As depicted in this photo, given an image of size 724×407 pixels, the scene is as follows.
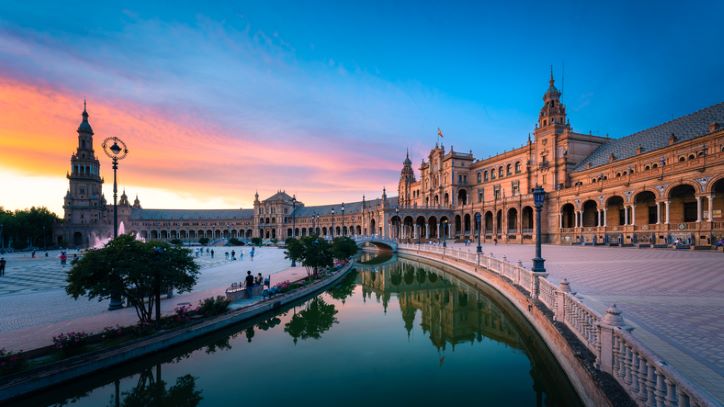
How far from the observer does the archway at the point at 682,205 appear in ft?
104

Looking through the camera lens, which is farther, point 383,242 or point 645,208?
point 383,242

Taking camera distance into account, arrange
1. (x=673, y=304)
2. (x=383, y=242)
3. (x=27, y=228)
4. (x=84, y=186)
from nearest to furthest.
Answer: (x=673, y=304), (x=383, y=242), (x=27, y=228), (x=84, y=186)

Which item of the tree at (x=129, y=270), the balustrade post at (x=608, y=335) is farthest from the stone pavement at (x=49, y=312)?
the balustrade post at (x=608, y=335)

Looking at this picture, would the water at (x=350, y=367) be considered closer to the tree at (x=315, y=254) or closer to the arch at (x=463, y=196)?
the tree at (x=315, y=254)

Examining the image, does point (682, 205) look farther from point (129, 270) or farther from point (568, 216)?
point (129, 270)

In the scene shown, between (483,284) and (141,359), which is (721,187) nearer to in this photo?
(483,284)

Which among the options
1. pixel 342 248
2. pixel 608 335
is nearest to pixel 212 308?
pixel 608 335

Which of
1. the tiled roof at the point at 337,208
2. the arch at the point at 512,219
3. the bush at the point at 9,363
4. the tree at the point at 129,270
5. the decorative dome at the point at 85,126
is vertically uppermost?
the decorative dome at the point at 85,126

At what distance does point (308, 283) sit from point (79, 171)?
3902 inches

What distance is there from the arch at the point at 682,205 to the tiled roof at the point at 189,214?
109 metres

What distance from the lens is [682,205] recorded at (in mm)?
32625

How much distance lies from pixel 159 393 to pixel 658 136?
5429 cm

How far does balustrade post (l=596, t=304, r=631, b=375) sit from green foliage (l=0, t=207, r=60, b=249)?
9981 cm

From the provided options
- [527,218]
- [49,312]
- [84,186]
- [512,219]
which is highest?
[84,186]
